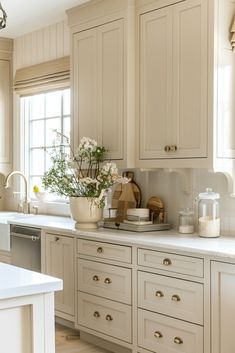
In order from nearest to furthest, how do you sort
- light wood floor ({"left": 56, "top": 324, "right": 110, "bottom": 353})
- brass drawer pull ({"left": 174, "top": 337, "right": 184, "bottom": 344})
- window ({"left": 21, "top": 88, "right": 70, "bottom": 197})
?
brass drawer pull ({"left": 174, "top": 337, "right": 184, "bottom": 344}) → light wood floor ({"left": 56, "top": 324, "right": 110, "bottom": 353}) → window ({"left": 21, "top": 88, "right": 70, "bottom": 197})

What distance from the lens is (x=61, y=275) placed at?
13.5ft

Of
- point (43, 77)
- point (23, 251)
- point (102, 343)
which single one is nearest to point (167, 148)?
point (102, 343)

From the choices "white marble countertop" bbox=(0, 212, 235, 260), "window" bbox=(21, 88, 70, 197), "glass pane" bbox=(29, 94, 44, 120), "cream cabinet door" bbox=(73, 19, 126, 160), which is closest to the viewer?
"white marble countertop" bbox=(0, 212, 235, 260)

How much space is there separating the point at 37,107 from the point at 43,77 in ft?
1.54

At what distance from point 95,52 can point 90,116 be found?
485 mm

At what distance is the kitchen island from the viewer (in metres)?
1.88

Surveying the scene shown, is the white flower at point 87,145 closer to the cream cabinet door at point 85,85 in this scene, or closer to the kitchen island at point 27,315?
the cream cabinet door at point 85,85

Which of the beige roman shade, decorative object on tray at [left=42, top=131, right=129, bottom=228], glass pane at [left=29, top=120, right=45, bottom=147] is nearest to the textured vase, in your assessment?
decorative object on tray at [left=42, top=131, right=129, bottom=228]

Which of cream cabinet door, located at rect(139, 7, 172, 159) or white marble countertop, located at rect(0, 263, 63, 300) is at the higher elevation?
cream cabinet door, located at rect(139, 7, 172, 159)

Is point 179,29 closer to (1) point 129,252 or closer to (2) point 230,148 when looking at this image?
(2) point 230,148

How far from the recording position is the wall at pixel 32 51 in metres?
5.07

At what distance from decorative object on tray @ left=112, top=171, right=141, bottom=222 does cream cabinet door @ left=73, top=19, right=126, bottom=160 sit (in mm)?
302

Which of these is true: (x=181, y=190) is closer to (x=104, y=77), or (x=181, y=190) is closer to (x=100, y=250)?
(x=100, y=250)

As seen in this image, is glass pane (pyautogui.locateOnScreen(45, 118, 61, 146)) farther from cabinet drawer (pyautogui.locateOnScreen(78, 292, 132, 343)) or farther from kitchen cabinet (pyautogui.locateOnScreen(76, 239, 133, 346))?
cabinet drawer (pyautogui.locateOnScreen(78, 292, 132, 343))
